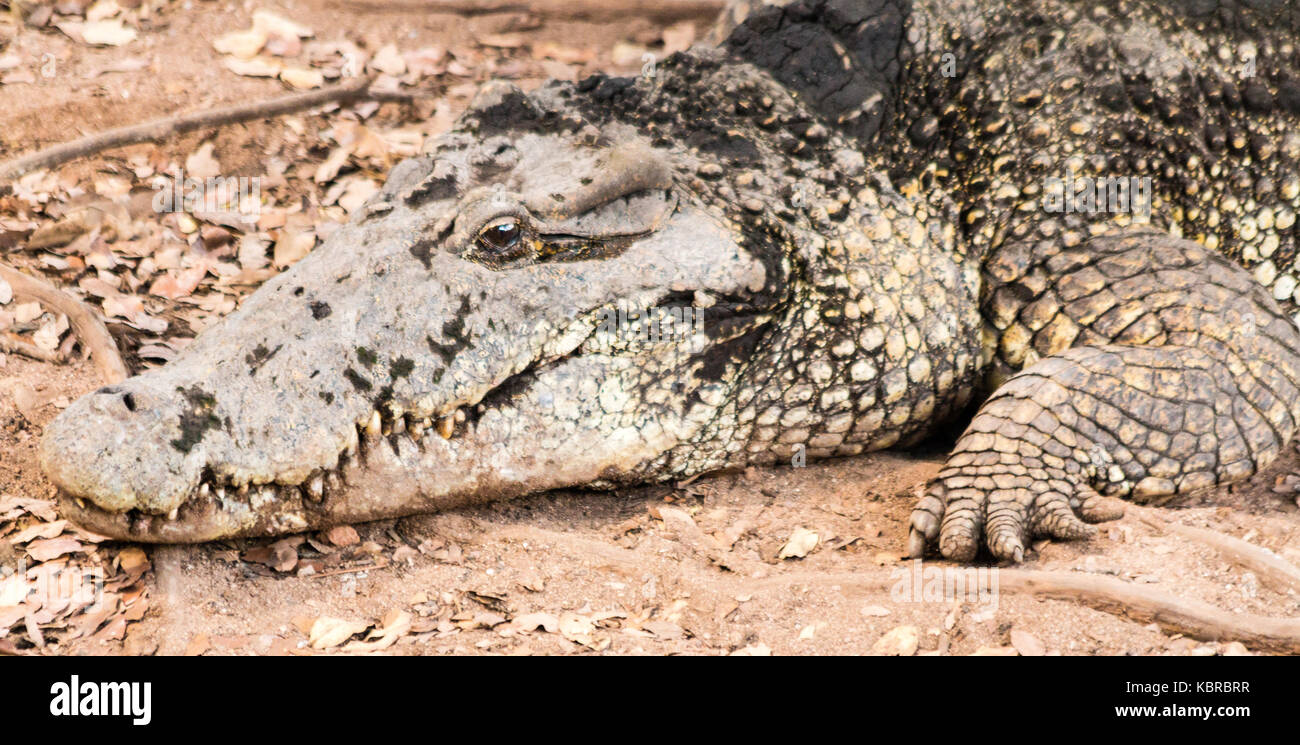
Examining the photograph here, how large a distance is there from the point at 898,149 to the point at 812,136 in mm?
A: 395

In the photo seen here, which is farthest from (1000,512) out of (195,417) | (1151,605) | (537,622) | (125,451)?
(125,451)

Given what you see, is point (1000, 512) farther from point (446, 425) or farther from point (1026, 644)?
point (446, 425)

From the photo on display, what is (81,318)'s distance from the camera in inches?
197

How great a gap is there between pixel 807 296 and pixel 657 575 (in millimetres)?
1225

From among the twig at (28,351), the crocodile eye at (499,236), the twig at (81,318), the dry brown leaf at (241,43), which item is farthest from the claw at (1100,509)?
the dry brown leaf at (241,43)

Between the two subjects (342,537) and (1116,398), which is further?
(1116,398)

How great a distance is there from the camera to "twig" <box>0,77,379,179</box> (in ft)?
20.2

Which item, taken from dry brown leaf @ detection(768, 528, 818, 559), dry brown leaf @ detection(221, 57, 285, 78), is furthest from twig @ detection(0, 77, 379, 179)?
dry brown leaf @ detection(768, 528, 818, 559)

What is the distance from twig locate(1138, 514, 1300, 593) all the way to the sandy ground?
0.10 ft

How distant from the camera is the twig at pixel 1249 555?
369 centimetres

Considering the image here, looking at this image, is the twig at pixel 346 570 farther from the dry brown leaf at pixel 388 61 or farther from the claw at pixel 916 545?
the dry brown leaf at pixel 388 61

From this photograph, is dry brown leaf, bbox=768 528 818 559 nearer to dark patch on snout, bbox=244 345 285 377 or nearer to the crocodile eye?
the crocodile eye

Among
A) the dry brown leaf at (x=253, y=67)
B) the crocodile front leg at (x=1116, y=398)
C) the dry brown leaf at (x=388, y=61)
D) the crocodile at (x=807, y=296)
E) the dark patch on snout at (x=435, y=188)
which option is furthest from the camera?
the dry brown leaf at (x=388, y=61)

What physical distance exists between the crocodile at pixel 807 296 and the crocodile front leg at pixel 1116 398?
1 cm
